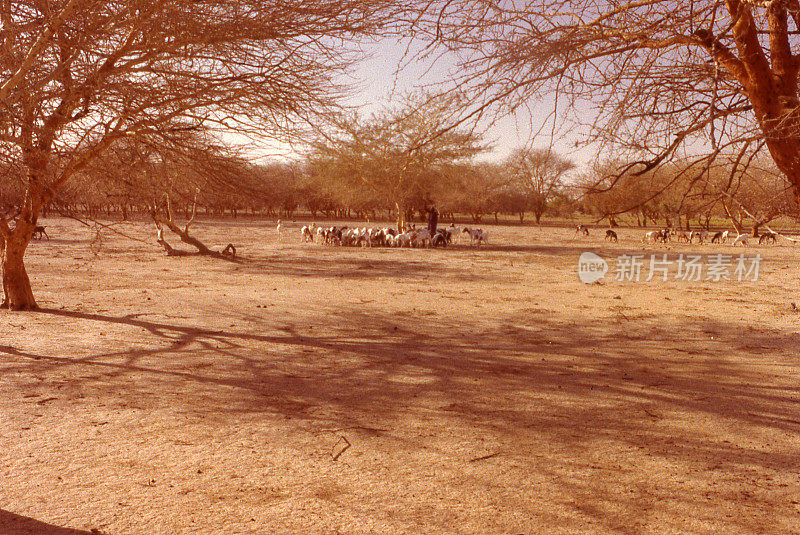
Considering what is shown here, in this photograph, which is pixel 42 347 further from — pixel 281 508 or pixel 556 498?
pixel 556 498

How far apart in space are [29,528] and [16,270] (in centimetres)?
738

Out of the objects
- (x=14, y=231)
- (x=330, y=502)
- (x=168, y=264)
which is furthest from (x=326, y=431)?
(x=168, y=264)

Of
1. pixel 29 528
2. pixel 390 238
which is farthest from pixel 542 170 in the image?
pixel 390 238

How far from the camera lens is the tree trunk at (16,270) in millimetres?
8573

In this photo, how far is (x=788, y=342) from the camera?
24.7 ft

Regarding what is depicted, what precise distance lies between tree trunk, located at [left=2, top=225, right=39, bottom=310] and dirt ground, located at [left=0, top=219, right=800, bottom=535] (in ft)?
2.26

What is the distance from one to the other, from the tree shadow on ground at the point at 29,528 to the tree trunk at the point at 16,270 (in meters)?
6.79

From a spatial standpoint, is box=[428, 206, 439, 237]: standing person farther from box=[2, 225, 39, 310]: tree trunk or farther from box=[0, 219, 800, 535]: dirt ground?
box=[2, 225, 39, 310]: tree trunk

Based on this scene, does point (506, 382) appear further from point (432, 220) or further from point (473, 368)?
point (432, 220)

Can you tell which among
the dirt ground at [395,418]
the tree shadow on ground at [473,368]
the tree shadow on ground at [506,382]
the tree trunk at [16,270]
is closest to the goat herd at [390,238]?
the dirt ground at [395,418]

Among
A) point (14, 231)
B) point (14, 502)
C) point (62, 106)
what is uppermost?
point (62, 106)

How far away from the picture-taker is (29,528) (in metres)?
2.88

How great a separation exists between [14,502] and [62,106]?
3695 millimetres

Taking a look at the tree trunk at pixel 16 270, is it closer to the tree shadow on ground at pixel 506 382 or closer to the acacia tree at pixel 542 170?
the tree shadow on ground at pixel 506 382
